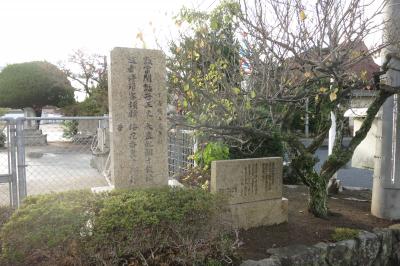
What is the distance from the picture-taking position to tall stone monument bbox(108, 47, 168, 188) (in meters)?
4.23

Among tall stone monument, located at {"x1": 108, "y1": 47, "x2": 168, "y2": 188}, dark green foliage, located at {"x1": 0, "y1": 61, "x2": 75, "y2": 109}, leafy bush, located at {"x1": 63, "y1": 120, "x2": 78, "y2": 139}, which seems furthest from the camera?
dark green foliage, located at {"x1": 0, "y1": 61, "x2": 75, "y2": 109}

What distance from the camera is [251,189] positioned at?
4.95m

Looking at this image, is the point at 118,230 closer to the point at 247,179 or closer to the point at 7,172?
the point at 247,179

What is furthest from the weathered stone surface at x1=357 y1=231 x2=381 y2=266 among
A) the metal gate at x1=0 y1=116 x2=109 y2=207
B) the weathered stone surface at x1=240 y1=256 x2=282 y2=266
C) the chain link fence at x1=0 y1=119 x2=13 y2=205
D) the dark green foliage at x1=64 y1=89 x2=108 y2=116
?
the dark green foliage at x1=64 y1=89 x2=108 y2=116

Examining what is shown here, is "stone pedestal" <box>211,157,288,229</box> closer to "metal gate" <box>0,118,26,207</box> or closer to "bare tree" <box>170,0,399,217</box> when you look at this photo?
"bare tree" <box>170,0,399,217</box>

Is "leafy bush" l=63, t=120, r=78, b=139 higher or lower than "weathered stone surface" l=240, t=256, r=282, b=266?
higher

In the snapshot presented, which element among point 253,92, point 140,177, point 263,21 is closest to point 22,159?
point 140,177

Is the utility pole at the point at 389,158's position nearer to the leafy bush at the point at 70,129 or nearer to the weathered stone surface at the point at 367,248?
the weathered stone surface at the point at 367,248

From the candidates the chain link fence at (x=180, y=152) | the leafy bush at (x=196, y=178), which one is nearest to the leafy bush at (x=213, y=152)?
the leafy bush at (x=196, y=178)

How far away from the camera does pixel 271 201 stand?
511cm

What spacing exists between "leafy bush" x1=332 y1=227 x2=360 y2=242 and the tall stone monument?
231 cm

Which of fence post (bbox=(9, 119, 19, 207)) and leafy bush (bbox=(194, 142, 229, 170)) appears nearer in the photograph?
fence post (bbox=(9, 119, 19, 207))

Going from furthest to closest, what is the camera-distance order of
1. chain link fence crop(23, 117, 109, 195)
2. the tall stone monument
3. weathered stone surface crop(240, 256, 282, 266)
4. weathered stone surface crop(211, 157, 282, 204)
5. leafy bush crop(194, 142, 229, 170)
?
chain link fence crop(23, 117, 109, 195), leafy bush crop(194, 142, 229, 170), weathered stone surface crop(211, 157, 282, 204), the tall stone monument, weathered stone surface crop(240, 256, 282, 266)

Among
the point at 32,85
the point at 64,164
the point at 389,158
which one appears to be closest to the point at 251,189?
the point at 389,158
